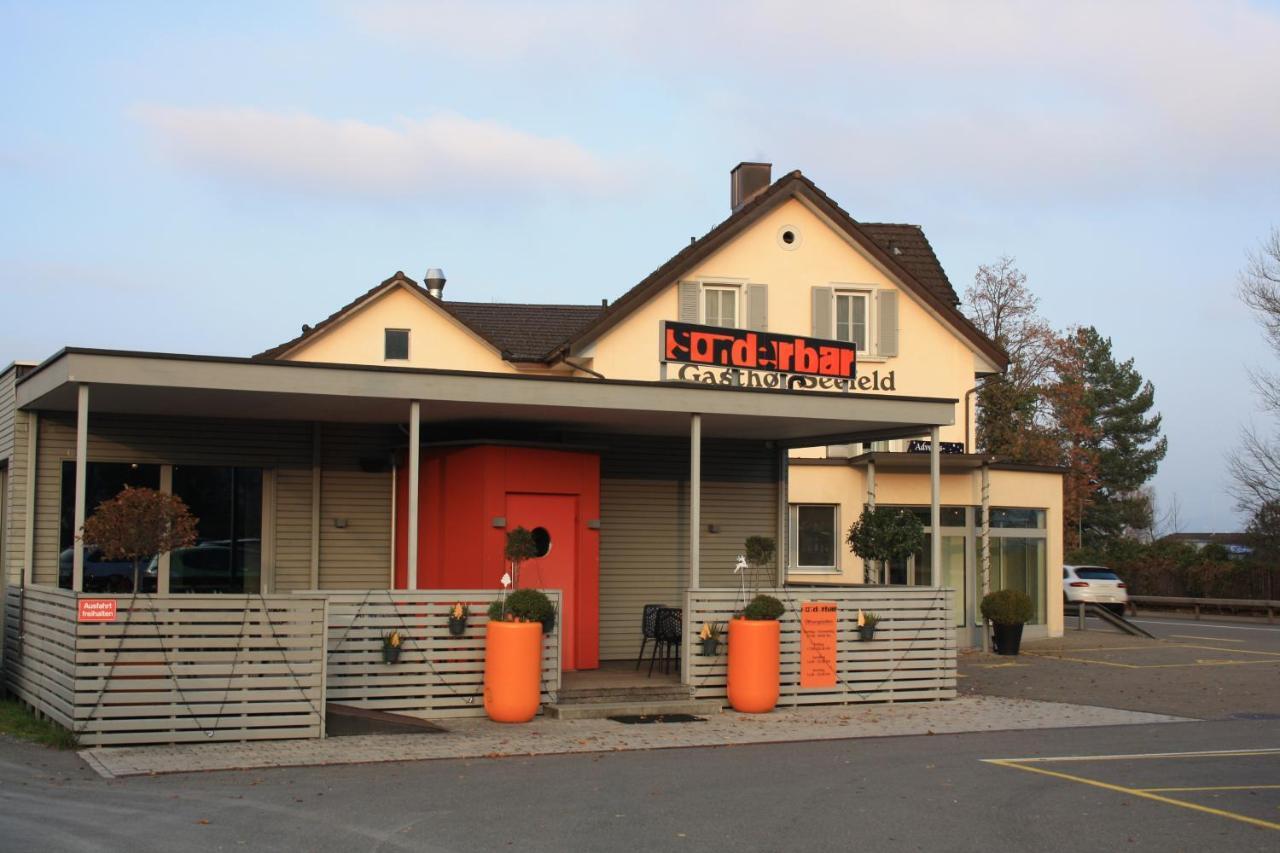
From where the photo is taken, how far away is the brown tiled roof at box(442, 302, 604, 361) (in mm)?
32625

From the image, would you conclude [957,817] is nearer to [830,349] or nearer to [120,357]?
[120,357]

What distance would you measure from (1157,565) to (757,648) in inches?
1312

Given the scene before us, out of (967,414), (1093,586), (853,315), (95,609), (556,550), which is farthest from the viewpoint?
(1093,586)

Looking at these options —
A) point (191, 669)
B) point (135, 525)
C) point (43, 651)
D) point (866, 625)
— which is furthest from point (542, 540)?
point (43, 651)

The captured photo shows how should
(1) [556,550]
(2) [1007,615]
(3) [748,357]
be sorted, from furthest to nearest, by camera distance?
(2) [1007,615] → (3) [748,357] → (1) [556,550]

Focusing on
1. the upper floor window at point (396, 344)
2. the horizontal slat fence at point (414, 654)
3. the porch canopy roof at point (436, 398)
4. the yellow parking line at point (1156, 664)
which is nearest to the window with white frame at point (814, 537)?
the yellow parking line at point (1156, 664)

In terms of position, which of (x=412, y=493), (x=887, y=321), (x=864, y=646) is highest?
(x=887, y=321)

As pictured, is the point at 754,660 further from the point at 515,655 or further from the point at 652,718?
the point at 515,655

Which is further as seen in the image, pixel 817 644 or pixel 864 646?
pixel 864 646

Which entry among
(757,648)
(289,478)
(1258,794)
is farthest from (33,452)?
(1258,794)

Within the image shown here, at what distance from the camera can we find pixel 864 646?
1591 centimetres

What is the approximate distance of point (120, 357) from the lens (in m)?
12.8

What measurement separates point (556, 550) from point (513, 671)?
307 cm

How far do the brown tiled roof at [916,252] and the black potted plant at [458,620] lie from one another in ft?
71.2
